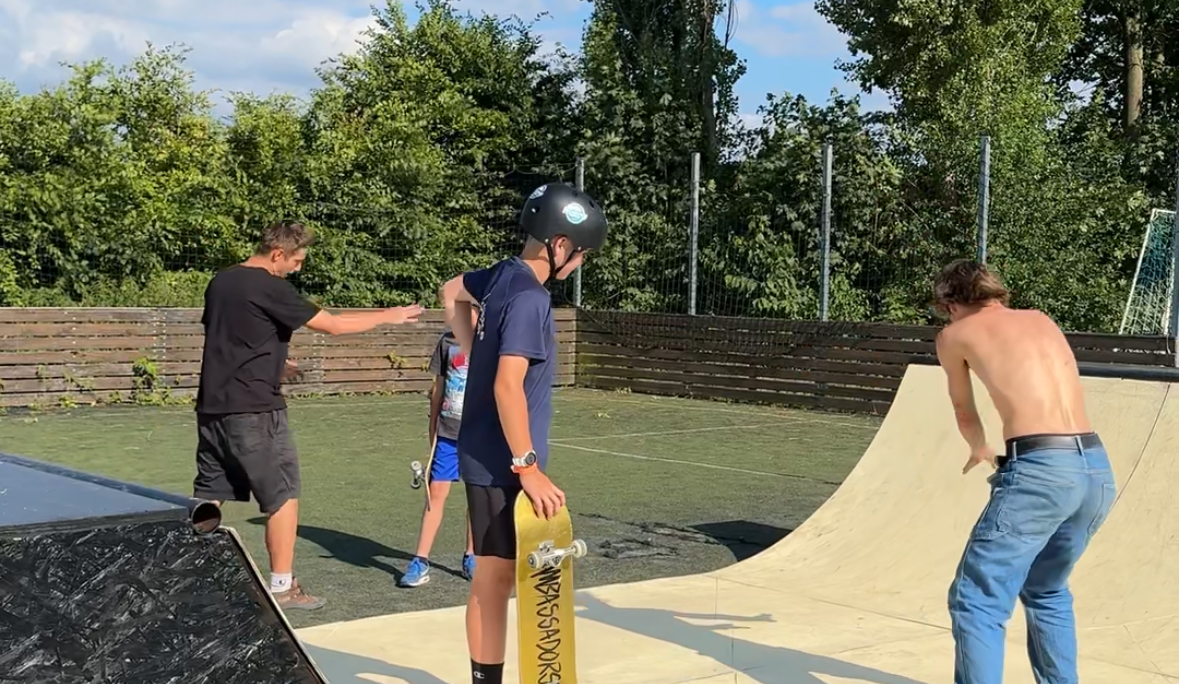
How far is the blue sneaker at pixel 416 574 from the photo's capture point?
22.0 ft

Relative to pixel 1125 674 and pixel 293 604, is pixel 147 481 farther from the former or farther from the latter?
pixel 1125 674

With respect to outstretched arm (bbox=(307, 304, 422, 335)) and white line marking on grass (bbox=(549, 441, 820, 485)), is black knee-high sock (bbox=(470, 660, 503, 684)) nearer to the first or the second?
outstretched arm (bbox=(307, 304, 422, 335))

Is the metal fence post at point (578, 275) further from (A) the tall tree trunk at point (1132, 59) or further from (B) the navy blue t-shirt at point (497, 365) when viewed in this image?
(B) the navy blue t-shirt at point (497, 365)

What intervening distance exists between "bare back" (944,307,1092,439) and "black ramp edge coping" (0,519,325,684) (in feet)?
9.05

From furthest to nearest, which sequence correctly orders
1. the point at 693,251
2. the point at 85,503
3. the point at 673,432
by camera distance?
1. the point at 693,251
2. the point at 673,432
3. the point at 85,503

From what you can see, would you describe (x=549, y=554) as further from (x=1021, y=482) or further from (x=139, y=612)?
(x=139, y=612)

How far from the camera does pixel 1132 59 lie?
87.0ft

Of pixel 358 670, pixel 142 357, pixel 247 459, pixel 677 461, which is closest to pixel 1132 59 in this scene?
pixel 677 461

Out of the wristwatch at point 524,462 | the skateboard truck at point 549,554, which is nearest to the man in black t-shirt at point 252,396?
the wristwatch at point 524,462

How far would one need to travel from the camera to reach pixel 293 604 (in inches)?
242

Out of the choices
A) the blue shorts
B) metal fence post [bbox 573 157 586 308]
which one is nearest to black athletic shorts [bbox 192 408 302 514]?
the blue shorts

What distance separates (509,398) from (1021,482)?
5.60 feet

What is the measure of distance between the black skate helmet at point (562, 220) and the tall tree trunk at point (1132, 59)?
2464cm

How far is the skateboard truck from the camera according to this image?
3.89m
